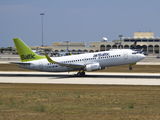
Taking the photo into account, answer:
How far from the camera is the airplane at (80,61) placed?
4656 cm

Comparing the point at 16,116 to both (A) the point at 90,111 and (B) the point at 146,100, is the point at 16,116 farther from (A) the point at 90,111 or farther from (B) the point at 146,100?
(B) the point at 146,100

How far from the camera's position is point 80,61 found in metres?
47.6

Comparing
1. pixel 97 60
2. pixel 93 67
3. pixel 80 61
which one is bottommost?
pixel 93 67

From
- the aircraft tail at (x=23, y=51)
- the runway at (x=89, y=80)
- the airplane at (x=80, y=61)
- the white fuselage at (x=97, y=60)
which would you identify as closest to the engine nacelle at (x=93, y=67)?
the airplane at (x=80, y=61)

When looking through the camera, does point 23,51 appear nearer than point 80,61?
No

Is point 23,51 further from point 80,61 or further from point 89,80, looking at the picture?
point 89,80

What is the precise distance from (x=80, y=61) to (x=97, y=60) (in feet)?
10.5

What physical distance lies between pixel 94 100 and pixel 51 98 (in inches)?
169

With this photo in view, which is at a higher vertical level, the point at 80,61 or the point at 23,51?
the point at 23,51

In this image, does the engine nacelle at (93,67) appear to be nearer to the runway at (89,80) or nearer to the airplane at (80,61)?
the airplane at (80,61)

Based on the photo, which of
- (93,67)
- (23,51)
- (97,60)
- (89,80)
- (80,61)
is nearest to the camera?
(89,80)

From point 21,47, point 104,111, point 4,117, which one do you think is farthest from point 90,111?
point 21,47

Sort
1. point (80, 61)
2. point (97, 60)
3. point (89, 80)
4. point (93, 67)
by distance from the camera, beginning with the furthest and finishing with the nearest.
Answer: point (80, 61) → point (97, 60) → point (93, 67) → point (89, 80)

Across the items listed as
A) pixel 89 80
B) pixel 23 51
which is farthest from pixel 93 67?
pixel 23 51
